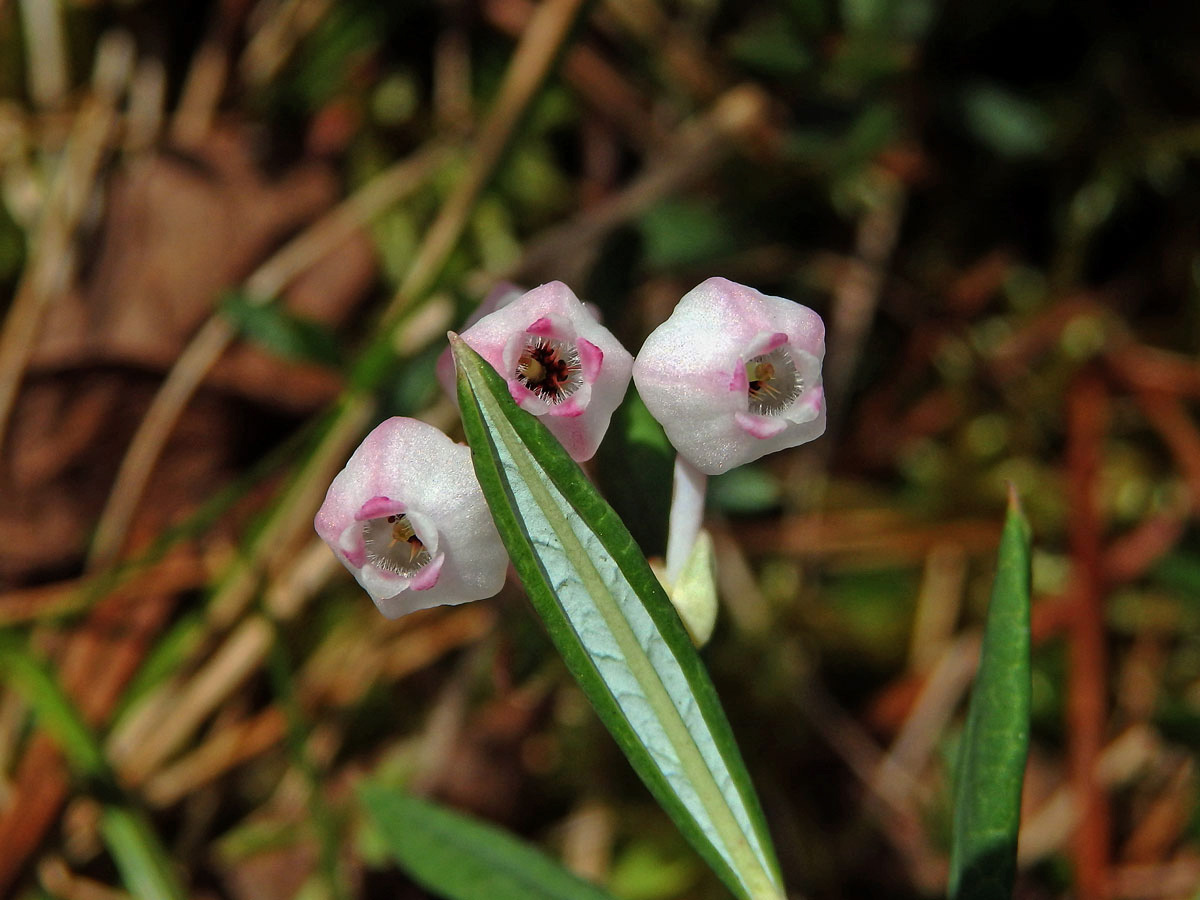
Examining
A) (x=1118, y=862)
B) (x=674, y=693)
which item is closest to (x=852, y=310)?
(x=1118, y=862)

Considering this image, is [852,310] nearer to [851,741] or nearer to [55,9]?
[851,741]

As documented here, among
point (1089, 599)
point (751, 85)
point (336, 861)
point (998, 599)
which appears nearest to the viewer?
point (998, 599)

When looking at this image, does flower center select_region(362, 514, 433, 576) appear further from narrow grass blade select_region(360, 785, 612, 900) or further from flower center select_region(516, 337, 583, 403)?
narrow grass blade select_region(360, 785, 612, 900)

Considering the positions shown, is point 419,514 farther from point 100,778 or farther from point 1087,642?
point 1087,642

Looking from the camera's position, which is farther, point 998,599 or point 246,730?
point 246,730

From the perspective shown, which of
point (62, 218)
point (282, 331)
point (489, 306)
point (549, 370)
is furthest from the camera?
point (62, 218)

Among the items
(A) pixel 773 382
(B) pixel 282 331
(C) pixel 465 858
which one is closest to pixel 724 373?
(A) pixel 773 382

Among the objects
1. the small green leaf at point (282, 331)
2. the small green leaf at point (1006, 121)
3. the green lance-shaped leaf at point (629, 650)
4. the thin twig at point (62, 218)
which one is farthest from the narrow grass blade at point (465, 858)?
the small green leaf at point (1006, 121)
